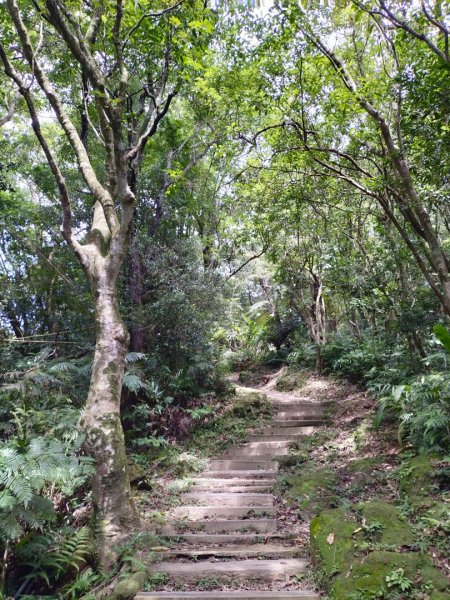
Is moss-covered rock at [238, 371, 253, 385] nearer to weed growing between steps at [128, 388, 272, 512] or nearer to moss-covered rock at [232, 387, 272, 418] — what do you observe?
weed growing between steps at [128, 388, 272, 512]

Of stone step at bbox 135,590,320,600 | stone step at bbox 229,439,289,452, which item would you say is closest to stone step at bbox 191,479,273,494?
stone step at bbox 229,439,289,452

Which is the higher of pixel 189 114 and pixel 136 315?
pixel 189 114

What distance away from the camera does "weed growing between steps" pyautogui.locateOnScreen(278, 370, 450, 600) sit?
3.19 metres

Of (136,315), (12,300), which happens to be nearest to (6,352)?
(136,315)

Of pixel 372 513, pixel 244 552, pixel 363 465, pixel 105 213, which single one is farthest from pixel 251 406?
pixel 105 213

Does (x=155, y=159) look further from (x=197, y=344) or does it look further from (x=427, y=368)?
(x=427, y=368)

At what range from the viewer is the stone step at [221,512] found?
206 inches

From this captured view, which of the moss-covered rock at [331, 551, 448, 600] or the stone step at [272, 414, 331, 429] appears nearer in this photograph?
the moss-covered rock at [331, 551, 448, 600]

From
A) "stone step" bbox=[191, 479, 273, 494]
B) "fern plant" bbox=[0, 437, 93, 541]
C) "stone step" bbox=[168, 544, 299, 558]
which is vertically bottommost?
"stone step" bbox=[168, 544, 299, 558]

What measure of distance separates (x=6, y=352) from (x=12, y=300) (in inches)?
145

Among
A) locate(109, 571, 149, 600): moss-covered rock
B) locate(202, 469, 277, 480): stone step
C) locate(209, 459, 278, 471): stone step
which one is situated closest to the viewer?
locate(109, 571, 149, 600): moss-covered rock

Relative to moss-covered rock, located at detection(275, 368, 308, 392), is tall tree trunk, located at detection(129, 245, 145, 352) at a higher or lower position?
higher

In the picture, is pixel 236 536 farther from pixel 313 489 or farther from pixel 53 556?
pixel 53 556

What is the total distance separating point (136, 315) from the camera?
8.64 metres
